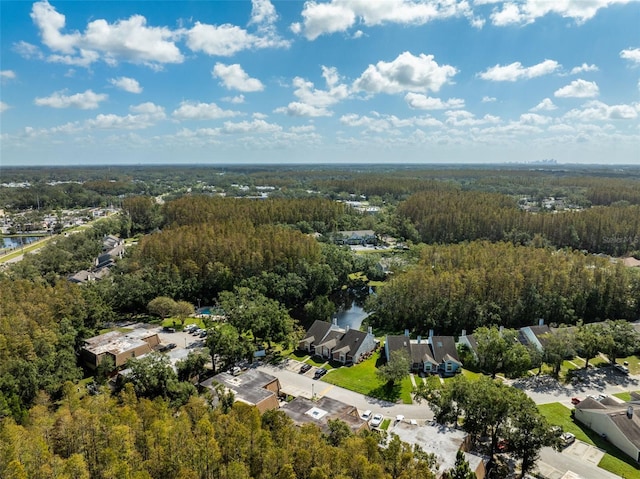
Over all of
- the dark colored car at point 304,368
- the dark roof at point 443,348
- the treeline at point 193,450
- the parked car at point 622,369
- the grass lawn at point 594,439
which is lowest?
the dark colored car at point 304,368

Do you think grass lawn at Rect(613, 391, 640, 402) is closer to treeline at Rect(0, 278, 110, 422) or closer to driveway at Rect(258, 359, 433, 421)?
driveway at Rect(258, 359, 433, 421)

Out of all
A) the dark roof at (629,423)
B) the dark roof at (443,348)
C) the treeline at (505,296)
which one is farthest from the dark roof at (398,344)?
the dark roof at (629,423)

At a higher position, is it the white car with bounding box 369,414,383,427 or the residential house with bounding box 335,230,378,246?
the residential house with bounding box 335,230,378,246

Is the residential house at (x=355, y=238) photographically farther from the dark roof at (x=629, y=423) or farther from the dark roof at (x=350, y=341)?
the dark roof at (x=629, y=423)

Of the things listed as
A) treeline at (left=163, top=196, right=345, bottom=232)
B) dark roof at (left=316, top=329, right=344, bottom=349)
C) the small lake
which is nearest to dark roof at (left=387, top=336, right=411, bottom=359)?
dark roof at (left=316, top=329, right=344, bottom=349)

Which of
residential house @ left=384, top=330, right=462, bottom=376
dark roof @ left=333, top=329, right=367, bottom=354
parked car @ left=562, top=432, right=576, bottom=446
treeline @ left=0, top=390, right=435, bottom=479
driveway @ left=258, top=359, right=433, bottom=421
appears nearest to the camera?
treeline @ left=0, top=390, right=435, bottom=479

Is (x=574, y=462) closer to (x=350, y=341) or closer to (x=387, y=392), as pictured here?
(x=387, y=392)

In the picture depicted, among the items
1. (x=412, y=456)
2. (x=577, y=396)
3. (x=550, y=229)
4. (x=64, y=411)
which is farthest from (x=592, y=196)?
(x=64, y=411)
